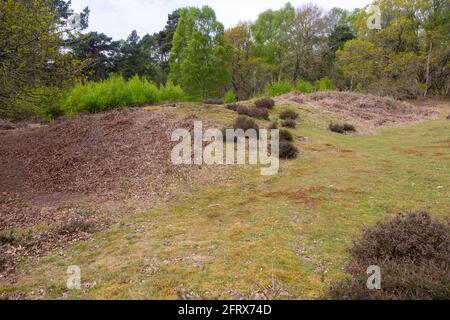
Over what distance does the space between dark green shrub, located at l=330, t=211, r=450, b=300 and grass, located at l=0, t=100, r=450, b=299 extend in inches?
18.0

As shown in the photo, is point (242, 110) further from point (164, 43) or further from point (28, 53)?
point (164, 43)

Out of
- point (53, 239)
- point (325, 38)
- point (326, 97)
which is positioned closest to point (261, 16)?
point (325, 38)

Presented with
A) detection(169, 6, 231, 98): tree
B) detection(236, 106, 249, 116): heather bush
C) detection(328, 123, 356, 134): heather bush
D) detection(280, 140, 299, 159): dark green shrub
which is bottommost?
detection(280, 140, 299, 159): dark green shrub

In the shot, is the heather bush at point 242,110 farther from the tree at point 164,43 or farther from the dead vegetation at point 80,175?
the tree at point 164,43

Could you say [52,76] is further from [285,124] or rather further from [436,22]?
[436,22]

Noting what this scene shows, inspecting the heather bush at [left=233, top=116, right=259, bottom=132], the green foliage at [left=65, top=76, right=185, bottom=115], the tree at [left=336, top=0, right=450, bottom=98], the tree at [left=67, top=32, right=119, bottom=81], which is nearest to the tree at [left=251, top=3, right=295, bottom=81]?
the tree at [left=336, top=0, right=450, bottom=98]

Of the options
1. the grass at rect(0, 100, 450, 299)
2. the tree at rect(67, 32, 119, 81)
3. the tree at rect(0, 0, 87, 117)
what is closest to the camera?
the grass at rect(0, 100, 450, 299)

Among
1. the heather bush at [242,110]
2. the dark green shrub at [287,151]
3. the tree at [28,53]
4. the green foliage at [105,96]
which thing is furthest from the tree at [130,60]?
the dark green shrub at [287,151]

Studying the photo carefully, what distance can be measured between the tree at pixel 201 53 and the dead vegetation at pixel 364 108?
1083cm

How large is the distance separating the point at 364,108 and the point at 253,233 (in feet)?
74.4

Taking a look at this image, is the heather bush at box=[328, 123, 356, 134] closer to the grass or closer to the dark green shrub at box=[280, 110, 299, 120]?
the dark green shrub at box=[280, 110, 299, 120]

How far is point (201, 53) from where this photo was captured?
36688 millimetres

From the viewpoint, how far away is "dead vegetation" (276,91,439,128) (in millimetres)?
24469
